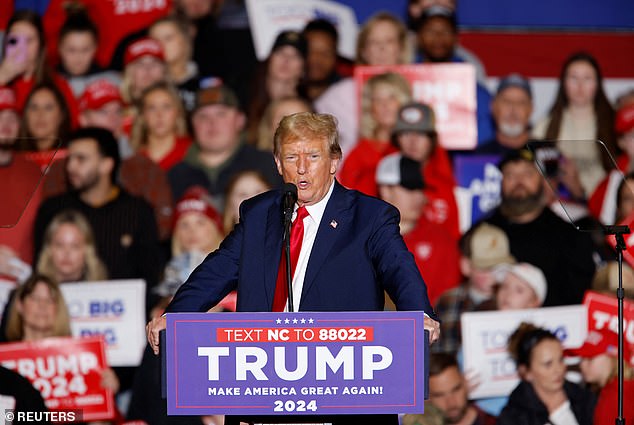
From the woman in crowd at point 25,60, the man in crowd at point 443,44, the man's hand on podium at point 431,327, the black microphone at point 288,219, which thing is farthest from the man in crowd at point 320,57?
the man's hand on podium at point 431,327

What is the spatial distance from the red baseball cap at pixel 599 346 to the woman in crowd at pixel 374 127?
146cm

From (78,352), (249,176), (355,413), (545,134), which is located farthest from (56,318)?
(355,413)

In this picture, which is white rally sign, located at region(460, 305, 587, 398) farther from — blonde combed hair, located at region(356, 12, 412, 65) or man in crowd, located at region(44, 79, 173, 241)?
man in crowd, located at region(44, 79, 173, 241)

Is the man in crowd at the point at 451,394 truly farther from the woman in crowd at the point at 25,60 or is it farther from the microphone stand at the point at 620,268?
the woman in crowd at the point at 25,60

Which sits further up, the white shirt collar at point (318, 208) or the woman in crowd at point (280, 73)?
the woman in crowd at point (280, 73)

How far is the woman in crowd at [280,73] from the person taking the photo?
241 inches

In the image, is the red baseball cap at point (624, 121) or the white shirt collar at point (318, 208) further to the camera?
the red baseball cap at point (624, 121)

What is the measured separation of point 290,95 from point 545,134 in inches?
59.6

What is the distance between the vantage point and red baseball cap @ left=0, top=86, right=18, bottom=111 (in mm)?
6160

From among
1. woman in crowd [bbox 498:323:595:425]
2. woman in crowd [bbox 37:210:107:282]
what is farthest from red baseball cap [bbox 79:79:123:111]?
woman in crowd [bbox 498:323:595:425]

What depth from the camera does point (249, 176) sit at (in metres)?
6.02

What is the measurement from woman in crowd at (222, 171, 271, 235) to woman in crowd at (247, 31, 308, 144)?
0.93 feet

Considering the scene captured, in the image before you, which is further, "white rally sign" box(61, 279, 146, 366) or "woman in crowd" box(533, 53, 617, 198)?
"woman in crowd" box(533, 53, 617, 198)

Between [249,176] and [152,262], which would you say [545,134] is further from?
[152,262]
